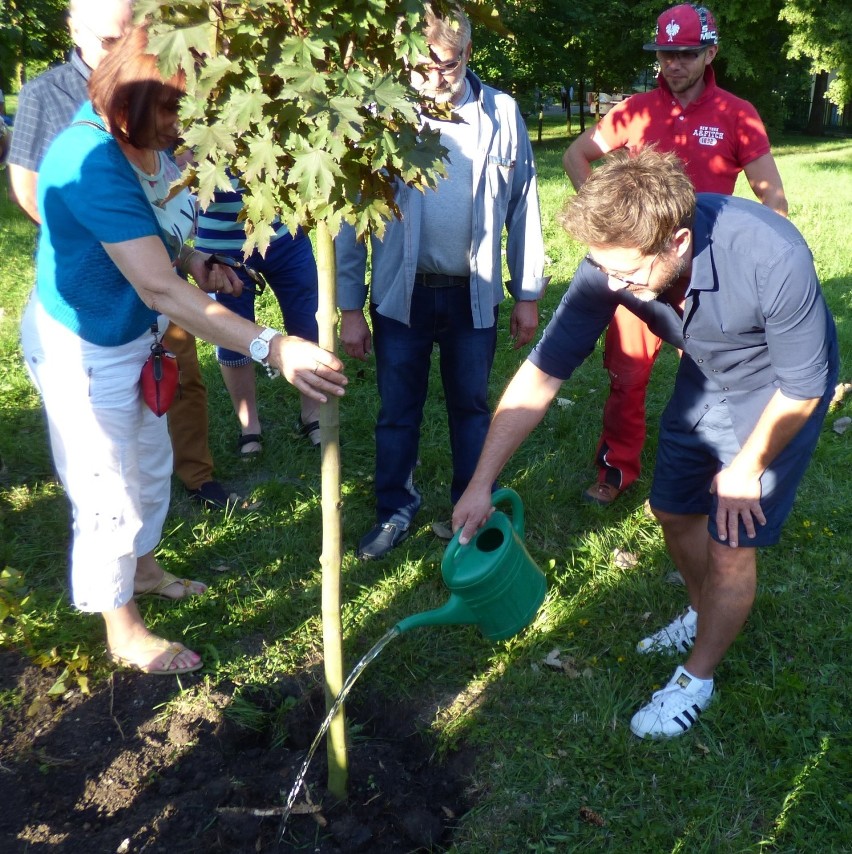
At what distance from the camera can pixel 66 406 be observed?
2.56m

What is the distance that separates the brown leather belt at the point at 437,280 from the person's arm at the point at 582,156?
122 cm

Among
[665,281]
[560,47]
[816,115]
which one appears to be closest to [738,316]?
[665,281]

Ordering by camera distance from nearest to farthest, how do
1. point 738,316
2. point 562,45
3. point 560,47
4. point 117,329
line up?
1. point 738,316
2. point 117,329
3. point 560,47
4. point 562,45

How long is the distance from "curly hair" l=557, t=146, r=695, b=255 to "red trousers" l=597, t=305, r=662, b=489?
1.59 meters

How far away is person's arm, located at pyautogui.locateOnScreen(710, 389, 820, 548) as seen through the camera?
7.86ft

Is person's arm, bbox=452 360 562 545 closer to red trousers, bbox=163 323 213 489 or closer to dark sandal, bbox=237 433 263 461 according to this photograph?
red trousers, bbox=163 323 213 489

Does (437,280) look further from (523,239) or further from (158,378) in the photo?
(158,378)

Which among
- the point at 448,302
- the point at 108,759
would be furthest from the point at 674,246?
the point at 108,759

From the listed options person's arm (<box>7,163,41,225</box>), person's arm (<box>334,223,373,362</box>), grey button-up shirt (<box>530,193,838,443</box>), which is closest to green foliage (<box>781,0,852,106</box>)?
person's arm (<box>334,223,373,362</box>)

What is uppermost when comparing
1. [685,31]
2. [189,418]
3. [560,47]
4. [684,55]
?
[560,47]

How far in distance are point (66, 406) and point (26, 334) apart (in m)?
0.28

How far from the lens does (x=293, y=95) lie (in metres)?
1.66

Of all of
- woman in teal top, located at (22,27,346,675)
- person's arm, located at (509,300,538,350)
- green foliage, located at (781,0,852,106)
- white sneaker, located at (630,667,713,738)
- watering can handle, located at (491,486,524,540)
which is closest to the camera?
woman in teal top, located at (22,27,346,675)

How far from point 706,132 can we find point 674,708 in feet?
8.42
